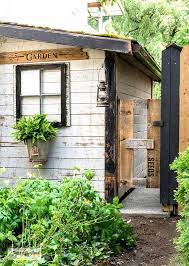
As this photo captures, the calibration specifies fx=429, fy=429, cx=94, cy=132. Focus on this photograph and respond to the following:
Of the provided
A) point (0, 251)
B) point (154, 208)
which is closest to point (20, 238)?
point (0, 251)

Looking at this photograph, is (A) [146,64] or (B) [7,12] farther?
(B) [7,12]

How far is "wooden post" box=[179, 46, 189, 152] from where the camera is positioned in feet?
20.6

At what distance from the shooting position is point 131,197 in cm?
792

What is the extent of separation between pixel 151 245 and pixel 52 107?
10.6 feet

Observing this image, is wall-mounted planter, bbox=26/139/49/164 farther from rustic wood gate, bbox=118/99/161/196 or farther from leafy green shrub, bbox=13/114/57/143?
rustic wood gate, bbox=118/99/161/196

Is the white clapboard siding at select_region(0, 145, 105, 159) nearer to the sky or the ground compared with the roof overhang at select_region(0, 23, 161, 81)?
nearer to the ground

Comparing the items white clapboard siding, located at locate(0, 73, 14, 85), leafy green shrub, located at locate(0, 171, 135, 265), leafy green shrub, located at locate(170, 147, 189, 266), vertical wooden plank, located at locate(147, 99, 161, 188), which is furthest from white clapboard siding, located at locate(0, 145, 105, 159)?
leafy green shrub, located at locate(170, 147, 189, 266)

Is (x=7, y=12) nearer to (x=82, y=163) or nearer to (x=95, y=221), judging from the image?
(x=82, y=163)

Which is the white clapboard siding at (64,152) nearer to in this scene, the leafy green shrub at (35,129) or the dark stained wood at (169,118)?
the leafy green shrub at (35,129)

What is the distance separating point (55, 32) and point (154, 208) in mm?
3239

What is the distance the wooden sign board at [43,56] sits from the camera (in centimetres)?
721

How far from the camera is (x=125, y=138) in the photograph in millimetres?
7031

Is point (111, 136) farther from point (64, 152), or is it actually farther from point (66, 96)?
point (66, 96)

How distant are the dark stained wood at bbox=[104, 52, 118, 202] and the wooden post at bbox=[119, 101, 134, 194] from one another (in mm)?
105
